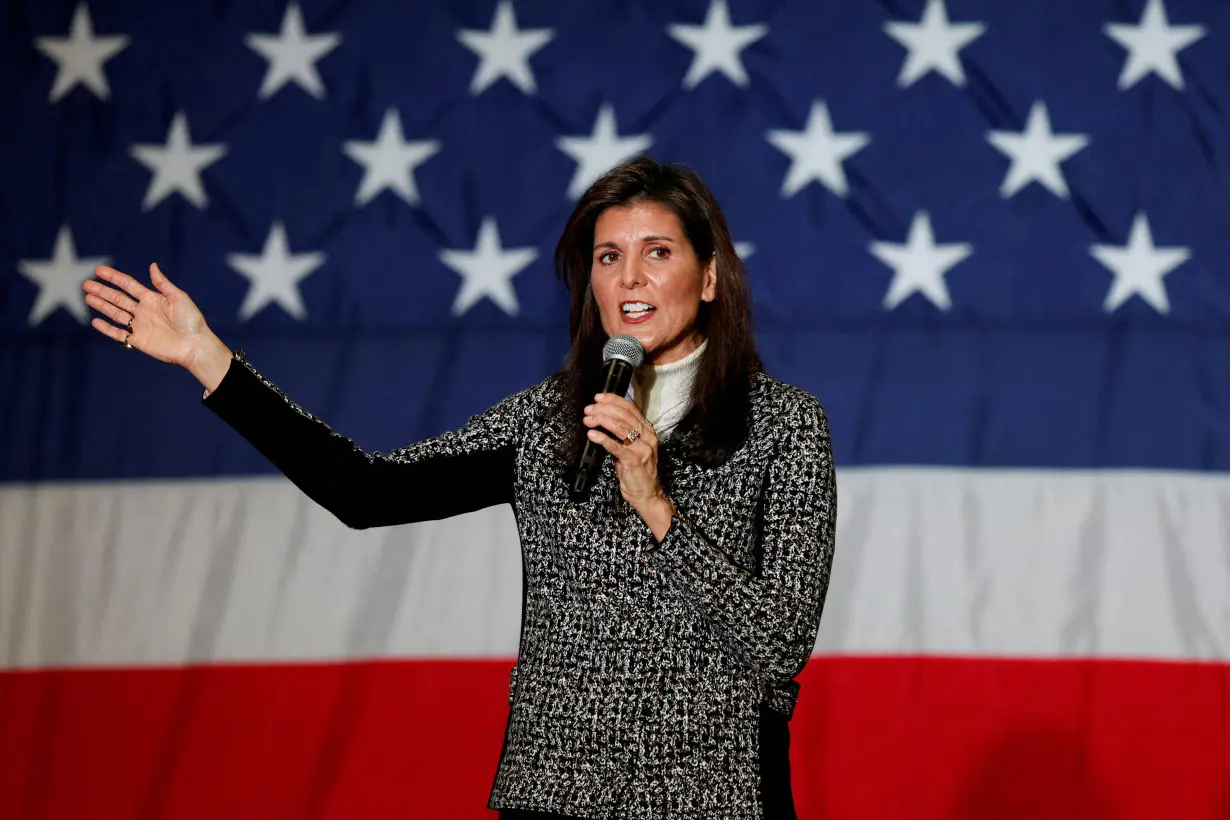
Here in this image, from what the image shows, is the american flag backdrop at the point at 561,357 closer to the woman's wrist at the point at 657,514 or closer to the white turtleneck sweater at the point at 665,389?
the white turtleneck sweater at the point at 665,389

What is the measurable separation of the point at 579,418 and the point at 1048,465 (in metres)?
1.49

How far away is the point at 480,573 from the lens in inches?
111

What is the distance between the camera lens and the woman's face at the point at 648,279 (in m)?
1.52

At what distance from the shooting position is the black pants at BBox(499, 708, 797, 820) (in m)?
1.38

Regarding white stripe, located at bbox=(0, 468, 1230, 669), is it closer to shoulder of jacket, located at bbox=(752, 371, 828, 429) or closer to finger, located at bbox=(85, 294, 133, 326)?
shoulder of jacket, located at bbox=(752, 371, 828, 429)

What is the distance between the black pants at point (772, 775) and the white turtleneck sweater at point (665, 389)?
1.14 ft

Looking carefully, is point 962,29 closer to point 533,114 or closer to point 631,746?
point 533,114

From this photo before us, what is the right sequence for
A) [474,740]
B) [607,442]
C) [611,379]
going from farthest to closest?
[474,740], [611,379], [607,442]

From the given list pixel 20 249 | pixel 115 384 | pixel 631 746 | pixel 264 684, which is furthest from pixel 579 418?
Result: pixel 20 249

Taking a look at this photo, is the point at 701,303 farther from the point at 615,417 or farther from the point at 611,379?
the point at 615,417

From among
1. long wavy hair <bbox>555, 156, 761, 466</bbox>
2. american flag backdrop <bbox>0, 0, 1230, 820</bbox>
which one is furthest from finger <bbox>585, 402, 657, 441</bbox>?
american flag backdrop <bbox>0, 0, 1230, 820</bbox>

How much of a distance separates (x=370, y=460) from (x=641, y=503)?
399 millimetres

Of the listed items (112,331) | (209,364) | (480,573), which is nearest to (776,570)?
(209,364)

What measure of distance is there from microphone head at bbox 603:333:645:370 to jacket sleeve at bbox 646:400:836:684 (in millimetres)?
169
